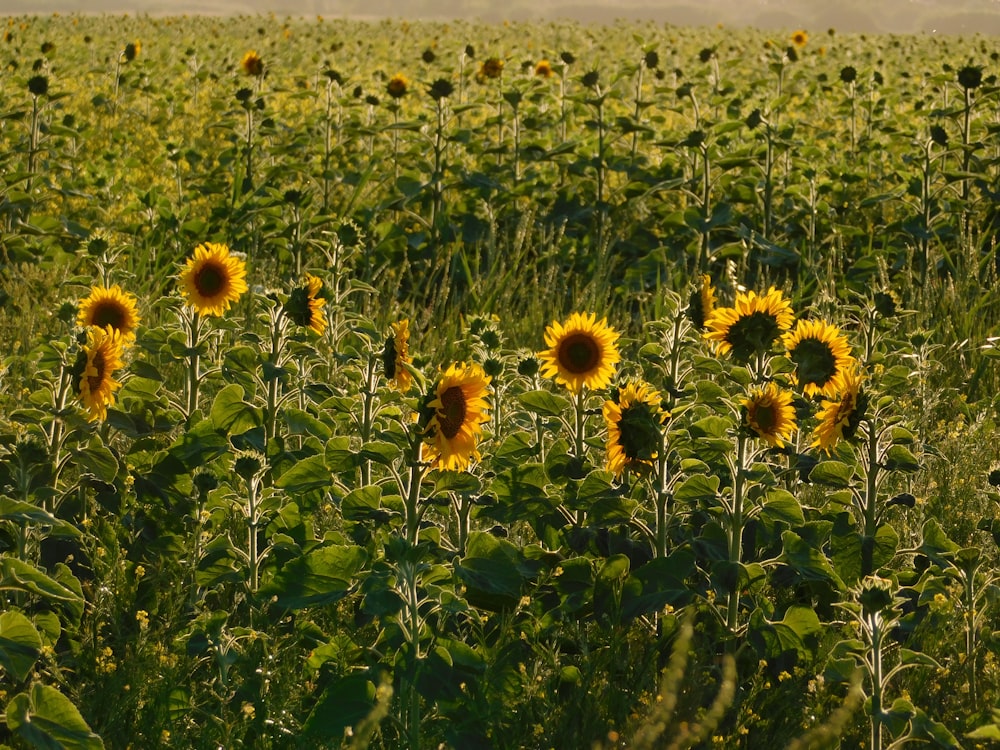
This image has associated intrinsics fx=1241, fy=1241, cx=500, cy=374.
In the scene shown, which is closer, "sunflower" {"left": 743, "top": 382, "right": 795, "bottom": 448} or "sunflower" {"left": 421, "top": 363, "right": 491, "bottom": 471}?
"sunflower" {"left": 421, "top": 363, "right": 491, "bottom": 471}

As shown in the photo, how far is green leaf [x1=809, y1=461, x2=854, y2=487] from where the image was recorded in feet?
9.27

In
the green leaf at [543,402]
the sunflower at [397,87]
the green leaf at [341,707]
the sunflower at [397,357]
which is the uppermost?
the sunflower at [397,87]

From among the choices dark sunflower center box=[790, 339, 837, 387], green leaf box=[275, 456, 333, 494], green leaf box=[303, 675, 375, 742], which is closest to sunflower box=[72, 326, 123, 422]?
green leaf box=[275, 456, 333, 494]

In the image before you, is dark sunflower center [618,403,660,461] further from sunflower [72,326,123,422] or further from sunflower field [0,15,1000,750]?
sunflower [72,326,123,422]

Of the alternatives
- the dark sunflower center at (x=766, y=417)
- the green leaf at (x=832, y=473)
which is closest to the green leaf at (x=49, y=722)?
the dark sunflower center at (x=766, y=417)

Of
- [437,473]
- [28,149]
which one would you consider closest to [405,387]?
[437,473]

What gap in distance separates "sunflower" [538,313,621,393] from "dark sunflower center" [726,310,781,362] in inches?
11.9

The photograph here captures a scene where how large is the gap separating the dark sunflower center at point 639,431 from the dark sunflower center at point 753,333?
0.28 metres

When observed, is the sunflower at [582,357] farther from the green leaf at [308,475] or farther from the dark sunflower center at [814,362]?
the green leaf at [308,475]

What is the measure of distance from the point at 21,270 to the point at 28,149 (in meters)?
1.00

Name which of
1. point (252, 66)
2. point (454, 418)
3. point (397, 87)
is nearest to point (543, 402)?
point (454, 418)

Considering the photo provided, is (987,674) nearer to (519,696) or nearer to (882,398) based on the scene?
(882,398)

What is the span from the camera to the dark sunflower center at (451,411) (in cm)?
242

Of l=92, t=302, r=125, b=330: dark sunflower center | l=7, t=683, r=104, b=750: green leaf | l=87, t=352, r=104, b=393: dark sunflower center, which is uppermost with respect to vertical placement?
l=92, t=302, r=125, b=330: dark sunflower center
